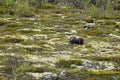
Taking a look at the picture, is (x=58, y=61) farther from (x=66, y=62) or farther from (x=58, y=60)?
(x=66, y=62)

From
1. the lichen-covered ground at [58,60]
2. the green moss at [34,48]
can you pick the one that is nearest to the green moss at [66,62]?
the lichen-covered ground at [58,60]

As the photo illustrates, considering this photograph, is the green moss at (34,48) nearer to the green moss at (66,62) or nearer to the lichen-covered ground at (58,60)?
the lichen-covered ground at (58,60)

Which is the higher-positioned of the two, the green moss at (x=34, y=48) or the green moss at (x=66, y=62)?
the green moss at (x=66, y=62)

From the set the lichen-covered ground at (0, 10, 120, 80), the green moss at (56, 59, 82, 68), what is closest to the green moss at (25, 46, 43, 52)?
the lichen-covered ground at (0, 10, 120, 80)

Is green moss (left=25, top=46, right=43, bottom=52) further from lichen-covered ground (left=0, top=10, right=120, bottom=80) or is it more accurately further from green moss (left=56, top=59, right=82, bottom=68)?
green moss (left=56, top=59, right=82, bottom=68)

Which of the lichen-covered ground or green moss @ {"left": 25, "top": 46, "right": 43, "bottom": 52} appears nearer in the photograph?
the lichen-covered ground

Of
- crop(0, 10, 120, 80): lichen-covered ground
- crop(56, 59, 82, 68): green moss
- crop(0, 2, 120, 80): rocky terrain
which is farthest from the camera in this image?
crop(56, 59, 82, 68): green moss

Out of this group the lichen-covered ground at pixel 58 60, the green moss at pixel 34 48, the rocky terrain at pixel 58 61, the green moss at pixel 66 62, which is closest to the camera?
the rocky terrain at pixel 58 61

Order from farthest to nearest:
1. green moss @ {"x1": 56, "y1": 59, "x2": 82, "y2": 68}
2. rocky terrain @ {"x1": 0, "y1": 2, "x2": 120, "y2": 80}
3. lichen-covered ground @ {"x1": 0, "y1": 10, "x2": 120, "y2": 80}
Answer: green moss @ {"x1": 56, "y1": 59, "x2": 82, "y2": 68} → lichen-covered ground @ {"x1": 0, "y1": 10, "x2": 120, "y2": 80} → rocky terrain @ {"x1": 0, "y1": 2, "x2": 120, "y2": 80}

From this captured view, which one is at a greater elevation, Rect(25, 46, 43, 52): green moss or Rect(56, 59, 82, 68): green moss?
Rect(56, 59, 82, 68): green moss

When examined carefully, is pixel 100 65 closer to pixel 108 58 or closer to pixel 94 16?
pixel 108 58

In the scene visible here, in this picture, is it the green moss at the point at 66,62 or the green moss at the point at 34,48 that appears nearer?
the green moss at the point at 66,62

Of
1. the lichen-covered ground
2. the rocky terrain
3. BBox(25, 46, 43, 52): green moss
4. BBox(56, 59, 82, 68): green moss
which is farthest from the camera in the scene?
BBox(25, 46, 43, 52): green moss

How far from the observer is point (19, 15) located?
276 feet
